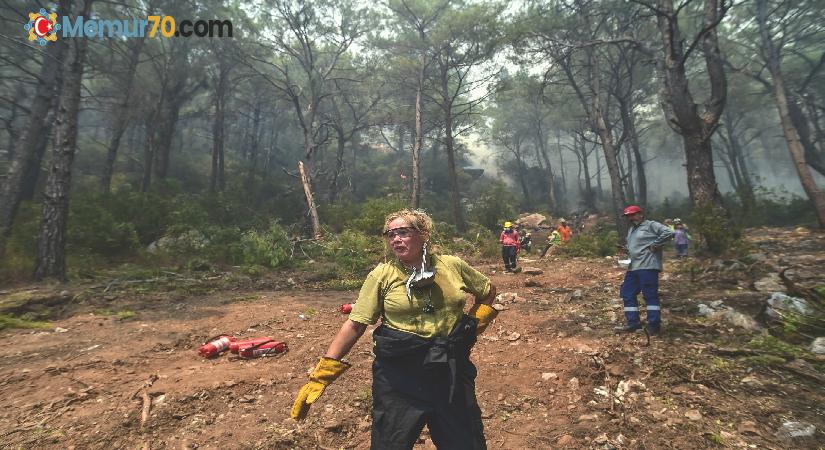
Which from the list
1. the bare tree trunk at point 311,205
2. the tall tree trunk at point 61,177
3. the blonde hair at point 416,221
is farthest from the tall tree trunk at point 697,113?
the tall tree trunk at point 61,177

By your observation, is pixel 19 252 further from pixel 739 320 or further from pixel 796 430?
pixel 739 320

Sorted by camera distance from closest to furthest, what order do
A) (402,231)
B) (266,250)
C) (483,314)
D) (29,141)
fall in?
(402,231) → (483,314) → (266,250) → (29,141)

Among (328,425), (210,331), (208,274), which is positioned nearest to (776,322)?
(328,425)

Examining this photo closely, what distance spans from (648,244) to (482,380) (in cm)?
287

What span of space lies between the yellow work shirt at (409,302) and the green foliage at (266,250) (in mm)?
8156

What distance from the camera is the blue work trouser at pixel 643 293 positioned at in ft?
14.7

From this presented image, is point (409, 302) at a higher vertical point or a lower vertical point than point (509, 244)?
lower

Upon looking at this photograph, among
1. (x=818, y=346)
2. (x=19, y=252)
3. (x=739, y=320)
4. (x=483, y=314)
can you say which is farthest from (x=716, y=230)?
(x=19, y=252)

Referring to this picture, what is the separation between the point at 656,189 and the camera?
62281mm

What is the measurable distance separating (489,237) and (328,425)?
479 inches

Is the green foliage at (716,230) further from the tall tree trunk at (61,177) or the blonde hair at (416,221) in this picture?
the tall tree trunk at (61,177)

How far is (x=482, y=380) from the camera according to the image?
3.86 meters

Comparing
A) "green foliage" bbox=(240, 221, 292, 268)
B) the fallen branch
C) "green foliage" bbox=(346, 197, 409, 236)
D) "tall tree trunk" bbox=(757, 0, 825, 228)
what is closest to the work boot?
the fallen branch

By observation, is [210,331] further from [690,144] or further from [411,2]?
[411,2]
